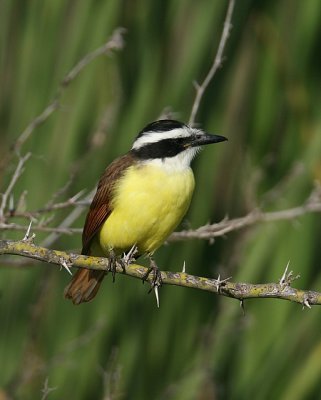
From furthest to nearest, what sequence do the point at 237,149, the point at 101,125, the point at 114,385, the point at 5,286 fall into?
the point at 237,149 → the point at 5,286 → the point at 101,125 → the point at 114,385

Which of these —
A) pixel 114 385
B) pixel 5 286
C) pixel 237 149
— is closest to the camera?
pixel 114 385

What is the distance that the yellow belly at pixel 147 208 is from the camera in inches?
129

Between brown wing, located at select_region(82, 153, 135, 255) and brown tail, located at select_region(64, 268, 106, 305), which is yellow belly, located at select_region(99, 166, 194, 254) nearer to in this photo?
brown wing, located at select_region(82, 153, 135, 255)

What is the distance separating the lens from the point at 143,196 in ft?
10.9

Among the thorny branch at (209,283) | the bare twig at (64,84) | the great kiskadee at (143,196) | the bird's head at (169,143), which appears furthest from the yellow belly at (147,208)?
the thorny branch at (209,283)

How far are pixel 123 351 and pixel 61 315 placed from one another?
30cm

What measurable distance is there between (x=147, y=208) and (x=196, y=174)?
1.29 ft

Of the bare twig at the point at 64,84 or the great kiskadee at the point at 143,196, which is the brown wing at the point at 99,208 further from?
the bare twig at the point at 64,84

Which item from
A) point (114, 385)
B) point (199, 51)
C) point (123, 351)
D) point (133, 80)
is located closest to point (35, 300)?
point (123, 351)

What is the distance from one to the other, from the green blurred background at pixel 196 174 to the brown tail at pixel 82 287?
0.12 metres

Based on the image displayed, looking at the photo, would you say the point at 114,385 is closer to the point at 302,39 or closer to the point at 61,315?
the point at 61,315

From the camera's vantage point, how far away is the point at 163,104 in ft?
11.5

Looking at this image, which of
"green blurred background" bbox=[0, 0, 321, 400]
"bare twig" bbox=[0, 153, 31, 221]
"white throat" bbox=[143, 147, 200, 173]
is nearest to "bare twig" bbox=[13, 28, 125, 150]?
"bare twig" bbox=[0, 153, 31, 221]

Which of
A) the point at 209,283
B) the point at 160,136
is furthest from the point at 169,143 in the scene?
the point at 209,283
